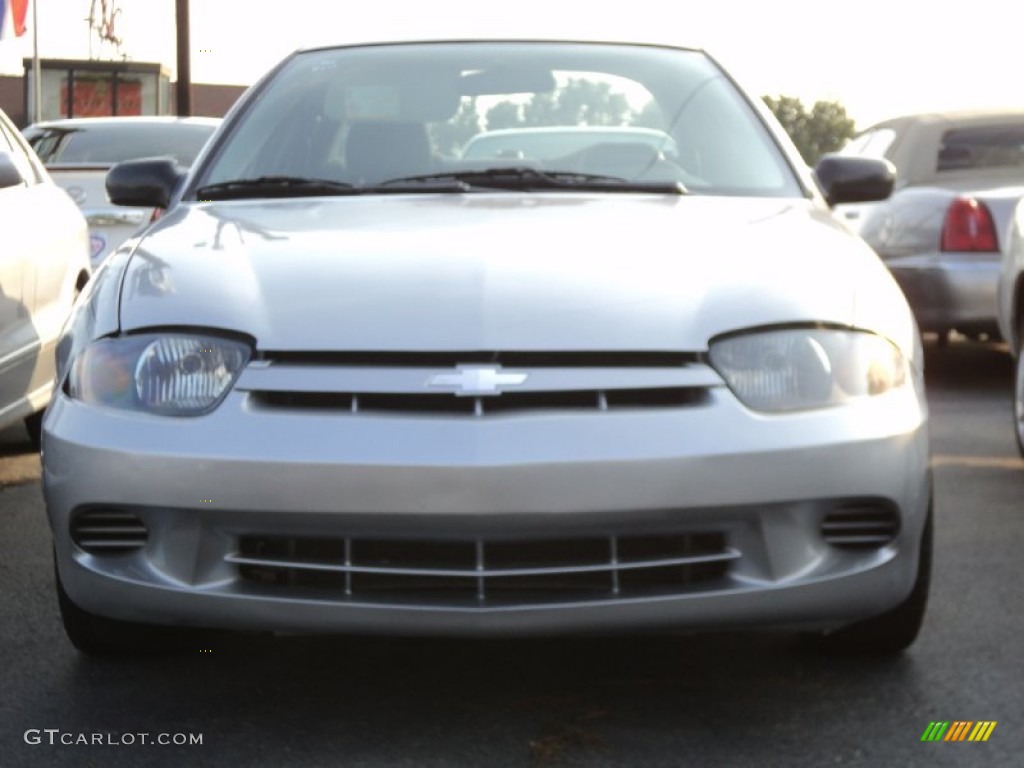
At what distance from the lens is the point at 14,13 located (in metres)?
45.6

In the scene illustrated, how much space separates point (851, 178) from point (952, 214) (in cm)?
514

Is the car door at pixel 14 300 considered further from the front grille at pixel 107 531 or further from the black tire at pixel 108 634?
the front grille at pixel 107 531

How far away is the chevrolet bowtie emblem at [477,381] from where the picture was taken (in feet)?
12.2

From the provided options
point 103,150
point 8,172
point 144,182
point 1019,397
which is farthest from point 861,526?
point 103,150

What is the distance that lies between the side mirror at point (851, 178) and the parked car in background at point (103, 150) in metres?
5.70

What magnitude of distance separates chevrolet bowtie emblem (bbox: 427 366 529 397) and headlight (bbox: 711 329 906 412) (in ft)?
1.33

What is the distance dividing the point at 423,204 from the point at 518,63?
912 millimetres

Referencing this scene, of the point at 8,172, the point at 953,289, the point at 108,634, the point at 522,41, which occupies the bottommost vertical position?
the point at 953,289

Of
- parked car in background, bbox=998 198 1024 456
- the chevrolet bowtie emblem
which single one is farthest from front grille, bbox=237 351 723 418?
parked car in background, bbox=998 198 1024 456

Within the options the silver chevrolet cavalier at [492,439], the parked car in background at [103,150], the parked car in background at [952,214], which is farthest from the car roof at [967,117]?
the silver chevrolet cavalier at [492,439]

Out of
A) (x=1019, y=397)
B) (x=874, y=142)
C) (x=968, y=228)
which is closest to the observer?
(x=1019, y=397)

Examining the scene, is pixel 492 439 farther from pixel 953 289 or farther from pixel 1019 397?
pixel 953 289

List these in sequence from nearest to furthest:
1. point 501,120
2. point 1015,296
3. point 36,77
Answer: point 501,120, point 1015,296, point 36,77

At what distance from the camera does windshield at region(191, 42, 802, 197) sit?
505 centimetres
